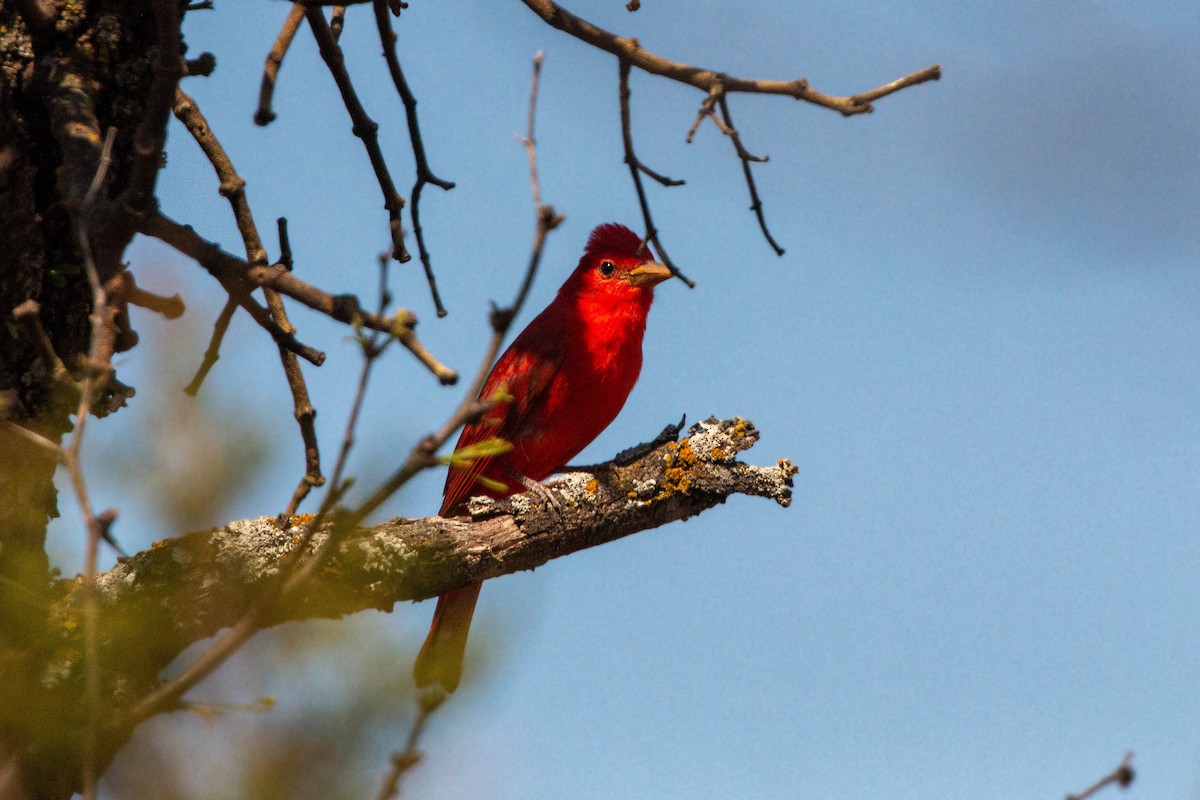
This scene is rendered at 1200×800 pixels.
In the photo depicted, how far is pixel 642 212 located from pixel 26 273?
5.14 feet

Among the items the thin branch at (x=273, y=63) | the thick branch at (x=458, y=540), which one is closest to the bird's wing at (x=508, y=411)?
the thick branch at (x=458, y=540)

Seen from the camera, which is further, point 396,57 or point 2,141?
point 396,57

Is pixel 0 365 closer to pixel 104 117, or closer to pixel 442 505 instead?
pixel 104 117

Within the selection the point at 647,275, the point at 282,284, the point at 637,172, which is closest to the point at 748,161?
the point at 637,172

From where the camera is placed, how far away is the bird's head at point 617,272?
575 cm

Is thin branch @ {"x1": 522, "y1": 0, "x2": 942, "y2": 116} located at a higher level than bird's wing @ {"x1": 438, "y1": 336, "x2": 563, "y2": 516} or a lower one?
lower

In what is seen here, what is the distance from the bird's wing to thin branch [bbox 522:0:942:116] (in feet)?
6.20

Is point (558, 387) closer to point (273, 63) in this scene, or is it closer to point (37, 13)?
point (273, 63)

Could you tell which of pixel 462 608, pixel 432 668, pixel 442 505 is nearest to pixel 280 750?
pixel 432 668

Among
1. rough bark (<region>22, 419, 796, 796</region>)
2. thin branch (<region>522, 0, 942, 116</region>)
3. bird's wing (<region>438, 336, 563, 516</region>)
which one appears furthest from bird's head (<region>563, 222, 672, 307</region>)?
thin branch (<region>522, 0, 942, 116</region>)

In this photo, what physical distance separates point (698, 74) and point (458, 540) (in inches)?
59.4

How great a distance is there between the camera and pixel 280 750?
1.70 meters

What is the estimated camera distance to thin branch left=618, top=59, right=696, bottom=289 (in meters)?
3.13

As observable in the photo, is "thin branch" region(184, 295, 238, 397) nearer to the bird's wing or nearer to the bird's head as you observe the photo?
the bird's wing
